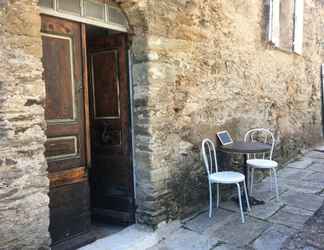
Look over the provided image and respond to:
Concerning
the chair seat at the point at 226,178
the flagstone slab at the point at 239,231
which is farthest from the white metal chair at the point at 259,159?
the flagstone slab at the point at 239,231

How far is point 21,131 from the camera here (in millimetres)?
1887

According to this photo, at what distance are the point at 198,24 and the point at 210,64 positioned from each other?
45 cm

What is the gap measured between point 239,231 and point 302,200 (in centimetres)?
125

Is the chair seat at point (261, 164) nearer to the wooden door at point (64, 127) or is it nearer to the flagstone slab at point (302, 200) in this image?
the flagstone slab at point (302, 200)

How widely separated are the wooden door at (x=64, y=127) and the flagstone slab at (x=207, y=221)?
3.35 feet

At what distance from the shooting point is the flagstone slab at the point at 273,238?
2.66 metres

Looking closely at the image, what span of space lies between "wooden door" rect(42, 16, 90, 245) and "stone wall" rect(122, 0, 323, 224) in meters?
0.56

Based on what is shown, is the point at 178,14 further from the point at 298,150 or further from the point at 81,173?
the point at 298,150

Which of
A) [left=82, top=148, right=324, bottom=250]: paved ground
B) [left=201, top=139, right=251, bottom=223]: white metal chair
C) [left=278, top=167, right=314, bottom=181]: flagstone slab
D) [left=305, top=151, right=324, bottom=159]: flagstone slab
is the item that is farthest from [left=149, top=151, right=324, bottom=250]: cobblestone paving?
[left=305, top=151, right=324, bottom=159]: flagstone slab

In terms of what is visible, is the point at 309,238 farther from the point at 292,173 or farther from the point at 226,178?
the point at 292,173

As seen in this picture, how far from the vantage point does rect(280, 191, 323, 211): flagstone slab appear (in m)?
3.58

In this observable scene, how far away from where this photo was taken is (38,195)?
197 cm

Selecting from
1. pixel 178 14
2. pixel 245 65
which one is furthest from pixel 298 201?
pixel 178 14

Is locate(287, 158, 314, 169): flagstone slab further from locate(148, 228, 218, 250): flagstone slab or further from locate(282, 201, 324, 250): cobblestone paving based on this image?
locate(148, 228, 218, 250): flagstone slab
